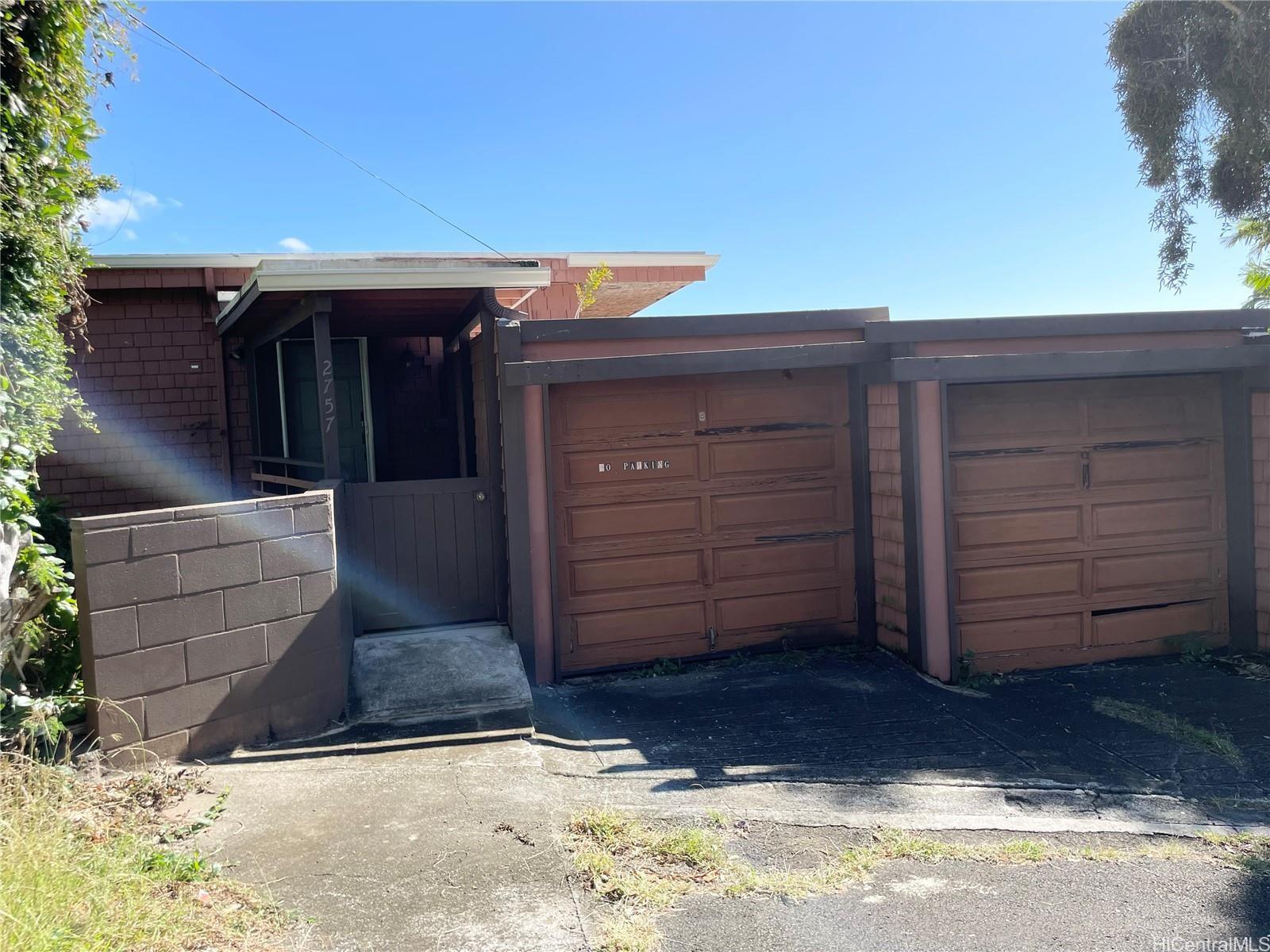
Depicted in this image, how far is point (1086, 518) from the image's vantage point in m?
7.12

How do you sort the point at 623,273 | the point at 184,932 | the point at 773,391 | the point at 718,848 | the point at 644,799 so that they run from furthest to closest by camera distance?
the point at 623,273 < the point at 773,391 < the point at 644,799 < the point at 718,848 < the point at 184,932

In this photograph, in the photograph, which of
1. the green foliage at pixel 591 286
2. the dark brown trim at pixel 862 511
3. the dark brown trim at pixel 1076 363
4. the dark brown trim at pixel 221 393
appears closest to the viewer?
the dark brown trim at pixel 1076 363

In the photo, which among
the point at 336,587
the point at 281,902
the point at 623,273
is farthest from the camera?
the point at 623,273

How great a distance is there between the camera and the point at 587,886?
364 centimetres

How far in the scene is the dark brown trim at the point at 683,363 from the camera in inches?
250

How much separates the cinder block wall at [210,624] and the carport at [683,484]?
1573 mm

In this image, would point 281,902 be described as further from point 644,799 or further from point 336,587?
point 336,587

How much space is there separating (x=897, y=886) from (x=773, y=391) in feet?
13.7

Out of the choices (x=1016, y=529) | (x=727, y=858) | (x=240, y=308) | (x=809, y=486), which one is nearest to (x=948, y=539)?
(x=1016, y=529)

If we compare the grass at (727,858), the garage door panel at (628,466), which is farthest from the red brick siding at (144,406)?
the grass at (727,858)

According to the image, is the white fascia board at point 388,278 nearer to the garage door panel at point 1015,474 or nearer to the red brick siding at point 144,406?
the red brick siding at point 144,406

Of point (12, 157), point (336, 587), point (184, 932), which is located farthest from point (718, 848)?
point (12, 157)

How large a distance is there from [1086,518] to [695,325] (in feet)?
10.9

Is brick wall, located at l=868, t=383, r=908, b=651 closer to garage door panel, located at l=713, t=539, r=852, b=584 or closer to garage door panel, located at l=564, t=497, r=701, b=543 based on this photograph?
garage door panel, located at l=713, t=539, r=852, b=584
